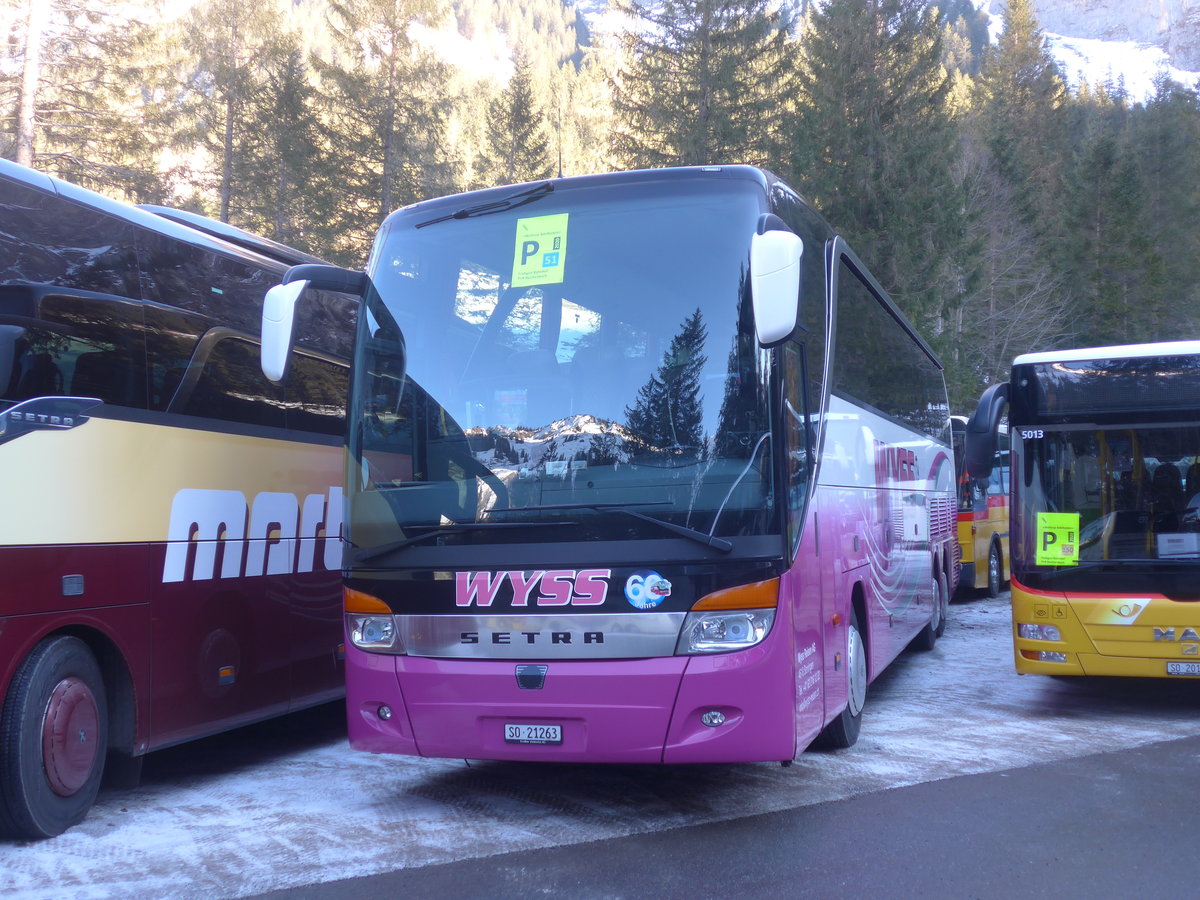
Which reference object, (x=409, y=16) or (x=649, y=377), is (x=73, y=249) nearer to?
(x=649, y=377)

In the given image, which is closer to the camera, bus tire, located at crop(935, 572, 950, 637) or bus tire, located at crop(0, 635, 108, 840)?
bus tire, located at crop(0, 635, 108, 840)

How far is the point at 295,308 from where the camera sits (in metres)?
5.91

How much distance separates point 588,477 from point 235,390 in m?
3.01

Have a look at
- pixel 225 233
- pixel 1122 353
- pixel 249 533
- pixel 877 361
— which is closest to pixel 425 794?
pixel 249 533

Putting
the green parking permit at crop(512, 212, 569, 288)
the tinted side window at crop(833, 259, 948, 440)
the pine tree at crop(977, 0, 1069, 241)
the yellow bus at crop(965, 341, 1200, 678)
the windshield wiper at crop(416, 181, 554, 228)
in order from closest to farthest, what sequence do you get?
the green parking permit at crop(512, 212, 569, 288) < the windshield wiper at crop(416, 181, 554, 228) < the tinted side window at crop(833, 259, 948, 440) < the yellow bus at crop(965, 341, 1200, 678) < the pine tree at crop(977, 0, 1069, 241)

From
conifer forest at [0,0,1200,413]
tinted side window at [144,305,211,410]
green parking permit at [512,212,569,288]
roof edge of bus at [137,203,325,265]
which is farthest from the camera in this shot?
conifer forest at [0,0,1200,413]

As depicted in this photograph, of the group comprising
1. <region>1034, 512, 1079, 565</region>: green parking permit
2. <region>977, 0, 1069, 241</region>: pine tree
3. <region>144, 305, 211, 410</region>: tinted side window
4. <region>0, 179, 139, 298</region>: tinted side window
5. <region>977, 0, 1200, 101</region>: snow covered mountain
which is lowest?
<region>1034, 512, 1079, 565</region>: green parking permit

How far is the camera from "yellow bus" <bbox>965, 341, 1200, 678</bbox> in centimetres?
809

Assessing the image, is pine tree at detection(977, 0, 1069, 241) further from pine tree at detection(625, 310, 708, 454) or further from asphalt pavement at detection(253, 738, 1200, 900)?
pine tree at detection(625, 310, 708, 454)

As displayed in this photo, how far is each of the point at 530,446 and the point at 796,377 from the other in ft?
4.95

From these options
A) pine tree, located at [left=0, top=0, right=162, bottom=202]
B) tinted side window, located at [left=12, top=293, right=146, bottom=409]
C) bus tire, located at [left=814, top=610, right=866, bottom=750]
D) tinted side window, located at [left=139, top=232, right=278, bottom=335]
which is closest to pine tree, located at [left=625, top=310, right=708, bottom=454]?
bus tire, located at [left=814, top=610, right=866, bottom=750]

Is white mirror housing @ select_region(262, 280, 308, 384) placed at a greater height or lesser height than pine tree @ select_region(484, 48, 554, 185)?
lesser

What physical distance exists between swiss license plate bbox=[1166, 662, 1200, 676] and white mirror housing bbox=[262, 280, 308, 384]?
6428mm

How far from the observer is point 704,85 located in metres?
30.1
